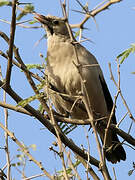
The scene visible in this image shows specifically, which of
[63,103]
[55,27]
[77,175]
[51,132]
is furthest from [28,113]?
[55,27]

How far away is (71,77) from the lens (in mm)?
5223

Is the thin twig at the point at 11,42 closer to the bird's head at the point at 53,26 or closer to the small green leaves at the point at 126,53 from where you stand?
the small green leaves at the point at 126,53

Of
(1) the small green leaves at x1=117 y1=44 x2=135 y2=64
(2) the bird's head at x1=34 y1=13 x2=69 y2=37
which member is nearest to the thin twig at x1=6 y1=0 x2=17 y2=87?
(1) the small green leaves at x1=117 y1=44 x2=135 y2=64

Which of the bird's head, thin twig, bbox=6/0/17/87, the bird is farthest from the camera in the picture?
the bird's head

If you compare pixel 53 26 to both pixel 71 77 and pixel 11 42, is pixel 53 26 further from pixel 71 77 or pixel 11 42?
pixel 11 42

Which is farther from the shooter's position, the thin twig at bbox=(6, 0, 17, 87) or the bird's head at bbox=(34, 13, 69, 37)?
the bird's head at bbox=(34, 13, 69, 37)

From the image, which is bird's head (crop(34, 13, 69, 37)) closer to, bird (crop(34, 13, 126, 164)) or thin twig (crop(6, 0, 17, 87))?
bird (crop(34, 13, 126, 164))

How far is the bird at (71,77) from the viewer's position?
17.3 feet

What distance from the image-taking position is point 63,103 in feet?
18.1

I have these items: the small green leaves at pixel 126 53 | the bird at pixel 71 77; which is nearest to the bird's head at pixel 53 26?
the bird at pixel 71 77

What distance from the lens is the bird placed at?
5273 millimetres

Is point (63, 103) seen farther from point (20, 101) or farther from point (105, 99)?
point (20, 101)

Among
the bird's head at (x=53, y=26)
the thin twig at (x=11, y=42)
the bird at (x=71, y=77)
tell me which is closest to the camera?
the thin twig at (x=11, y=42)

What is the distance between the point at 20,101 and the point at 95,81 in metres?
2.15
